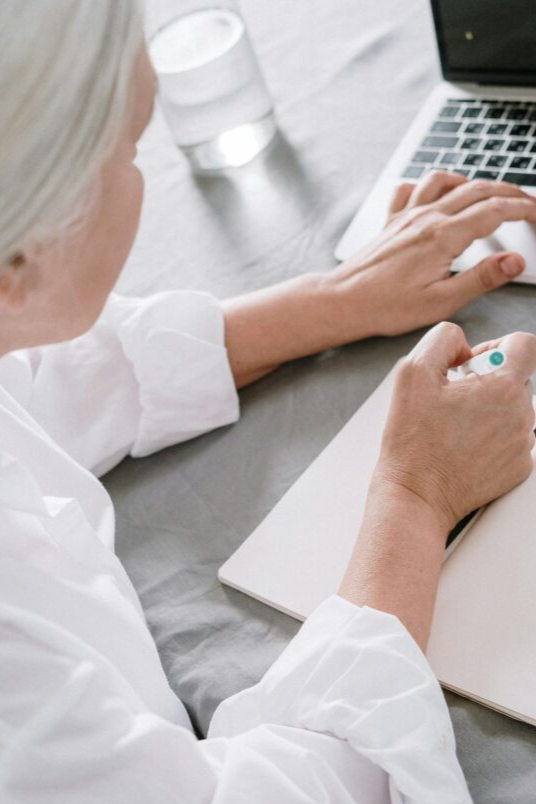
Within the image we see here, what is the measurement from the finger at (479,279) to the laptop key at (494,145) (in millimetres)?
172

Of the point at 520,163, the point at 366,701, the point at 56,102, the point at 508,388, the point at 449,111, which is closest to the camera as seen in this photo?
the point at 56,102

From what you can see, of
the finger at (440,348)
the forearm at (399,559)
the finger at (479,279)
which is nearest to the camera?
the forearm at (399,559)

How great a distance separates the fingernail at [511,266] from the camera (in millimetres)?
801

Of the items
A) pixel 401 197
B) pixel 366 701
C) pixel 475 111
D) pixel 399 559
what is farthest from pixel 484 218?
pixel 366 701

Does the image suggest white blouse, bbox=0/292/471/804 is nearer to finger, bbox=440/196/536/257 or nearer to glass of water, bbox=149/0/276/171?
finger, bbox=440/196/536/257

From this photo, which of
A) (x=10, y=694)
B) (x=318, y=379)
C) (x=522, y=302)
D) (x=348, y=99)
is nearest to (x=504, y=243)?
(x=522, y=302)

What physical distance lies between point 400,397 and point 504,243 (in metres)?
0.24

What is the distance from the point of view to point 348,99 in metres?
1.15

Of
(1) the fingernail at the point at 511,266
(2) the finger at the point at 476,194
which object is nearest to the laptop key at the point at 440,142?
(2) the finger at the point at 476,194

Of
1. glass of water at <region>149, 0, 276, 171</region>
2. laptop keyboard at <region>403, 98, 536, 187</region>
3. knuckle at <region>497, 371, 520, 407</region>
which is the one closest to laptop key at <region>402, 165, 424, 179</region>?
laptop keyboard at <region>403, 98, 536, 187</region>

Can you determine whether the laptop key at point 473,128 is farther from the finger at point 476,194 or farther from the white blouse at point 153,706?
the white blouse at point 153,706

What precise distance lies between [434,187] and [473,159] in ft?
0.24

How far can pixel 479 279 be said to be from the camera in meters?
0.81

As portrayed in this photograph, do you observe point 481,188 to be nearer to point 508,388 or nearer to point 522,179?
point 522,179
